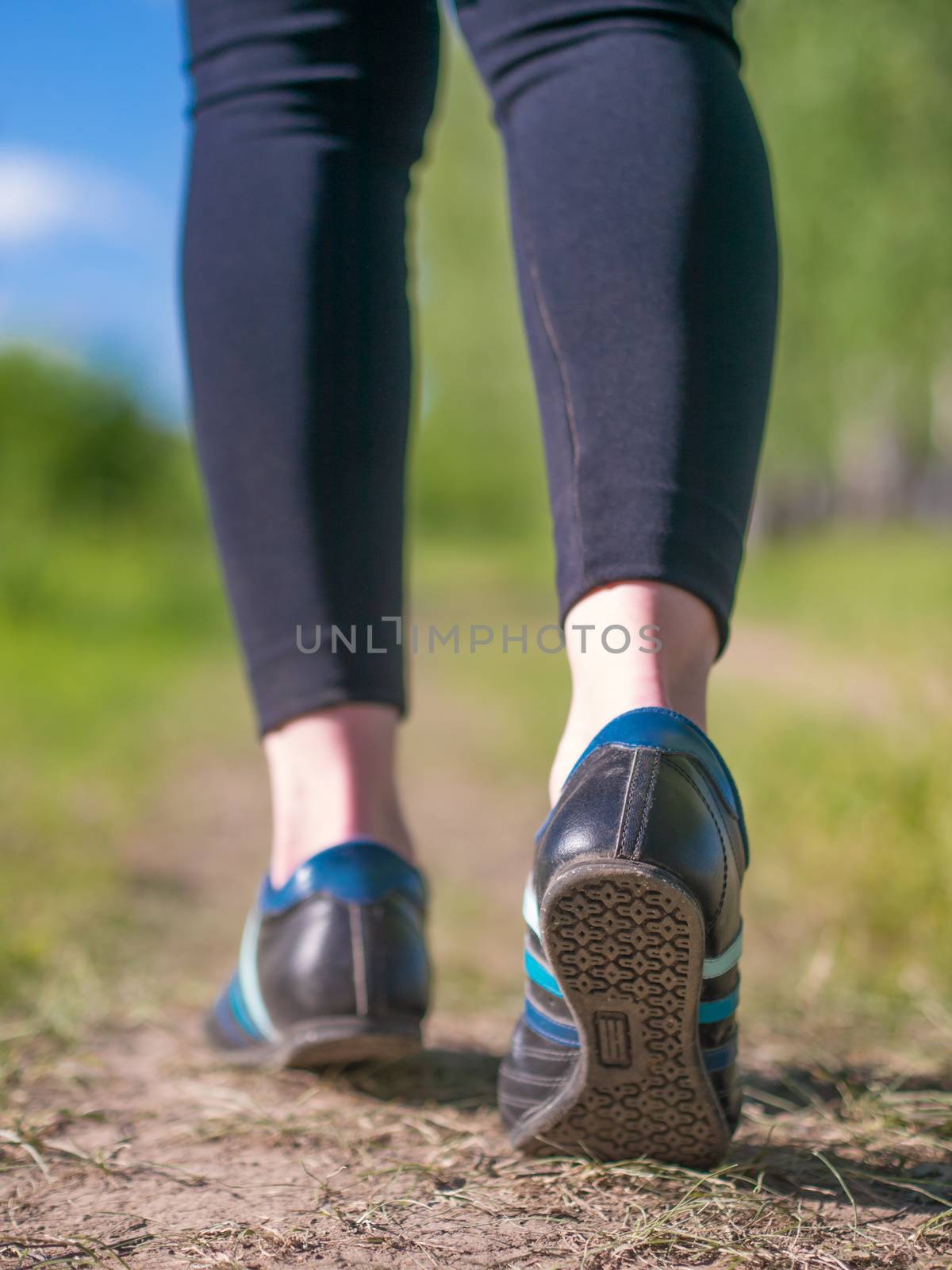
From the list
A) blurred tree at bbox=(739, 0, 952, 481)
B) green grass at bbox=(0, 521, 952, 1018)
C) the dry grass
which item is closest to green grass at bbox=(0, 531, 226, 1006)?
green grass at bbox=(0, 521, 952, 1018)

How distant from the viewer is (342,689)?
834 millimetres

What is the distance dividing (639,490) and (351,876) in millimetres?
362

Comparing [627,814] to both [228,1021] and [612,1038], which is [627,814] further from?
[228,1021]

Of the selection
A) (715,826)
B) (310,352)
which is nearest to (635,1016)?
(715,826)

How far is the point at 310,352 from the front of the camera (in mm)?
807

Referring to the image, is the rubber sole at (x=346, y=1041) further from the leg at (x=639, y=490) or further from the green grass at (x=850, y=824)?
the green grass at (x=850, y=824)

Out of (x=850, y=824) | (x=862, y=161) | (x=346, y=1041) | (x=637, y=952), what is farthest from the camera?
(x=862, y=161)

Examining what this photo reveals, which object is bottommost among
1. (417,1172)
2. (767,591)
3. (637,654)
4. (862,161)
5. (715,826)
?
(417,1172)

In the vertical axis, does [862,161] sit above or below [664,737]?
above

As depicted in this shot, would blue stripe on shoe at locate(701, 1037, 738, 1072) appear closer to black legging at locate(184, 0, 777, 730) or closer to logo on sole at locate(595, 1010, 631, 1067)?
logo on sole at locate(595, 1010, 631, 1067)

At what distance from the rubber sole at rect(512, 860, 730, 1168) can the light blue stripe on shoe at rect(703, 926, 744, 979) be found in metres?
0.02

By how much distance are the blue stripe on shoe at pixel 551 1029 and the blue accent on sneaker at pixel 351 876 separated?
0.17 metres

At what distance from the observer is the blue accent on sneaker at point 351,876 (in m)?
0.83

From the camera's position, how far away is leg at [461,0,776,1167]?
625 millimetres
